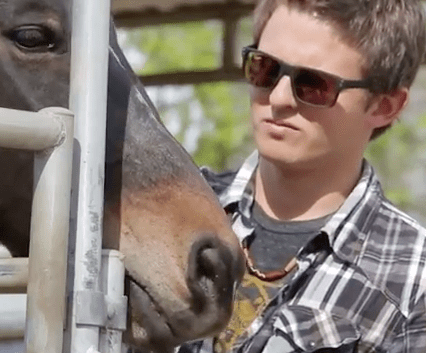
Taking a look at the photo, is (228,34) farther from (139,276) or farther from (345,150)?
(139,276)

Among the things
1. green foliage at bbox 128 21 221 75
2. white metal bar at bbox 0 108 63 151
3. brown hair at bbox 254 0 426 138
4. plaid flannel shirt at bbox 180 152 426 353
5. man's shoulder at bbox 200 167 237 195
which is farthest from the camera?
green foliage at bbox 128 21 221 75

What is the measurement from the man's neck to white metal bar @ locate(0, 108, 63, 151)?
0.91 metres

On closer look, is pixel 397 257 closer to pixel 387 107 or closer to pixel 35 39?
pixel 387 107

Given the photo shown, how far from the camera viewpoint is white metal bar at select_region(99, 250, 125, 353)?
138 centimetres

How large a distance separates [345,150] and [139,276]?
2.43ft

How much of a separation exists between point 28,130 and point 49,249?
15 cm

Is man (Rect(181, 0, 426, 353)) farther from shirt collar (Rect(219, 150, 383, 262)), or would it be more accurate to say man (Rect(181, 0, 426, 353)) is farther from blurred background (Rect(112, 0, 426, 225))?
blurred background (Rect(112, 0, 426, 225))

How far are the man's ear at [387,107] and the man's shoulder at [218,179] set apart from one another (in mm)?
323

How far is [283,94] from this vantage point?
2.16 m

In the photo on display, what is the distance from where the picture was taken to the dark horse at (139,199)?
5.33ft

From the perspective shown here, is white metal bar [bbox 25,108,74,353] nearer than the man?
Yes

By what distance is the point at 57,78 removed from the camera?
1.76 metres

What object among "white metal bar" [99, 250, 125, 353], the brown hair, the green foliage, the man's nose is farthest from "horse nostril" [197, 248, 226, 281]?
the green foliage

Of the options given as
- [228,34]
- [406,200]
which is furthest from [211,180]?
[406,200]
